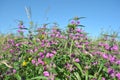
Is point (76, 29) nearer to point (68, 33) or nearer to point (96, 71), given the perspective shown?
point (68, 33)

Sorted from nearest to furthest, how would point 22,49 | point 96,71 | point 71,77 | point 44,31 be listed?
point 71,77 < point 96,71 < point 22,49 < point 44,31

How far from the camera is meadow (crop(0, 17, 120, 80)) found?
8.48ft

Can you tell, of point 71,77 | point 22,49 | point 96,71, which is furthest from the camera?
point 22,49

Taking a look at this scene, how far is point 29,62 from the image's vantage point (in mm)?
2758

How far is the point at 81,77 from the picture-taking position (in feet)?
8.93

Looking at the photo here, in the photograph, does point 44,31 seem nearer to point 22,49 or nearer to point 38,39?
point 38,39

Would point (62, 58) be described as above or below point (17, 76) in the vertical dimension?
above

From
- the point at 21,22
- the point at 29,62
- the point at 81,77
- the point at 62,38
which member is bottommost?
the point at 81,77

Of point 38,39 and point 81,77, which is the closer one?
point 81,77

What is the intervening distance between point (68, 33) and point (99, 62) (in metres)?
0.47

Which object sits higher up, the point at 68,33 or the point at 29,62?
the point at 68,33

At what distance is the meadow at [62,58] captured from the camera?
102 inches

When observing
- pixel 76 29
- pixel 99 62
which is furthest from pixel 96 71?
pixel 76 29

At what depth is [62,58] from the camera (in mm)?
2637
